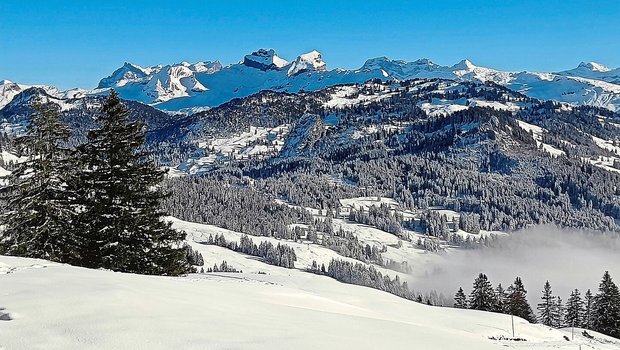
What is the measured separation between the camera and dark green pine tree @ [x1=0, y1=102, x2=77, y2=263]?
28.2 metres

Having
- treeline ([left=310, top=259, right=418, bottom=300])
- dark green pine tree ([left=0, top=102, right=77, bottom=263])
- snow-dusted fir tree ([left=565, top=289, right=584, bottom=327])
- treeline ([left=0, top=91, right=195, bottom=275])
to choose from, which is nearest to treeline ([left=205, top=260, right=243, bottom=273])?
treeline ([left=310, top=259, right=418, bottom=300])

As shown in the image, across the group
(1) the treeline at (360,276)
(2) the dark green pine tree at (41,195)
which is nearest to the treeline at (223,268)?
(1) the treeline at (360,276)

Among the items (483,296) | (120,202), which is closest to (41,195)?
(120,202)

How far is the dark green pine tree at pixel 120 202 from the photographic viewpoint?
89.9 ft

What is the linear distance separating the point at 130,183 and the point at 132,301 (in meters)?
17.9

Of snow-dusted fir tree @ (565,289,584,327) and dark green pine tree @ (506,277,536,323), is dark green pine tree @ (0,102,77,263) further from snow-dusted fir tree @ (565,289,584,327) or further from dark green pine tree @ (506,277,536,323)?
snow-dusted fir tree @ (565,289,584,327)

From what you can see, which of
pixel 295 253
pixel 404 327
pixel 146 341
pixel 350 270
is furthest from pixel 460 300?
pixel 295 253

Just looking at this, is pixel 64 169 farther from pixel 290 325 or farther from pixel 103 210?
pixel 290 325

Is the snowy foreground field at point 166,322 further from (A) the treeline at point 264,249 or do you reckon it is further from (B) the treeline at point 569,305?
(A) the treeline at point 264,249

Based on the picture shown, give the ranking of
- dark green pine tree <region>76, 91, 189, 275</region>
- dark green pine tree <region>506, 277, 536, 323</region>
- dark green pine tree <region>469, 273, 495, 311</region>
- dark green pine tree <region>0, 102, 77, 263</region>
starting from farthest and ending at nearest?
dark green pine tree <region>469, 273, 495, 311</region>
dark green pine tree <region>506, 277, 536, 323</region>
dark green pine tree <region>0, 102, 77, 263</region>
dark green pine tree <region>76, 91, 189, 275</region>

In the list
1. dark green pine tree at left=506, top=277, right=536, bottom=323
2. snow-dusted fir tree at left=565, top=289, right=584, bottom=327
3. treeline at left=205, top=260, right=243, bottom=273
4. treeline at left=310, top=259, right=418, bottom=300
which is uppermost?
dark green pine tree at left=506, top=277, right=536, bottom=323

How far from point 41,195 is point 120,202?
16.5ft

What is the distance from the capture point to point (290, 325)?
35.8ft

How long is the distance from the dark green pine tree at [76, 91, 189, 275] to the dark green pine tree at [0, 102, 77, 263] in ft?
4.25
